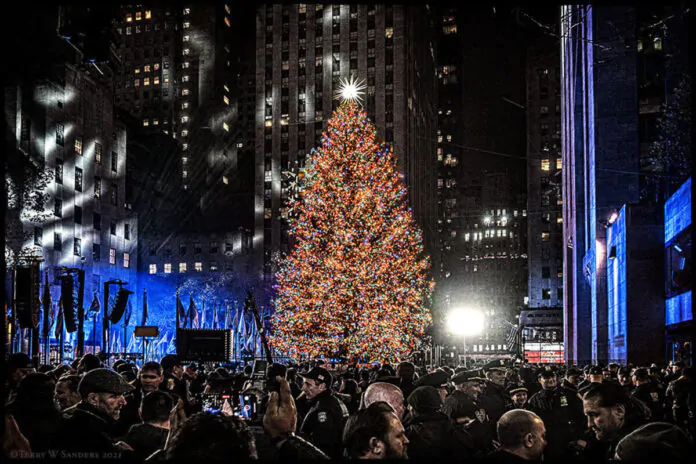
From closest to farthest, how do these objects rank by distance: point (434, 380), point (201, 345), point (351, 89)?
1. point (434, 380)
2. point (201, 345)
3. point (351, 89)

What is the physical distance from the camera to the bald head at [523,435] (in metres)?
4.99

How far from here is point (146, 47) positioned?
164m

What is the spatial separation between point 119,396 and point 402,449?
12.1 ft

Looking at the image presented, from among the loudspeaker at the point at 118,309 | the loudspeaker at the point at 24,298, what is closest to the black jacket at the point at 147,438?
the loudspeaker at the point at 24,298

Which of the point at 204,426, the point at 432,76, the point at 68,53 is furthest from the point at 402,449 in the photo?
the point at 432,76

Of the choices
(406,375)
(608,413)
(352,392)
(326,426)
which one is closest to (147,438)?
(326,426)

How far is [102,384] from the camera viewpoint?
7.05 m

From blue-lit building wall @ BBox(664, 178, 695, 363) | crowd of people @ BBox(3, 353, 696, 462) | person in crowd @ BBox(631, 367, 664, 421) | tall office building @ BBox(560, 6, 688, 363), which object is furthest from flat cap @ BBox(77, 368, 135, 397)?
tall office building @ BBox(560, 6, 688, 363)

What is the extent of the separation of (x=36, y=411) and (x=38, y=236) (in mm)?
65483

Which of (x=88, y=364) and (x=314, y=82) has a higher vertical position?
(x=314, y=82)

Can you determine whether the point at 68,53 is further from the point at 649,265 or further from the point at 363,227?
the point at 649,265

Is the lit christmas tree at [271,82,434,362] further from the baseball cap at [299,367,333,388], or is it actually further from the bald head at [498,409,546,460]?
the bald head at [498,409,546,460]

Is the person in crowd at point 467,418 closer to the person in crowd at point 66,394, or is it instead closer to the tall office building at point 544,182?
the person in crowd at point 66,394

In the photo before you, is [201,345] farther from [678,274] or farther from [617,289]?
[617,289]
